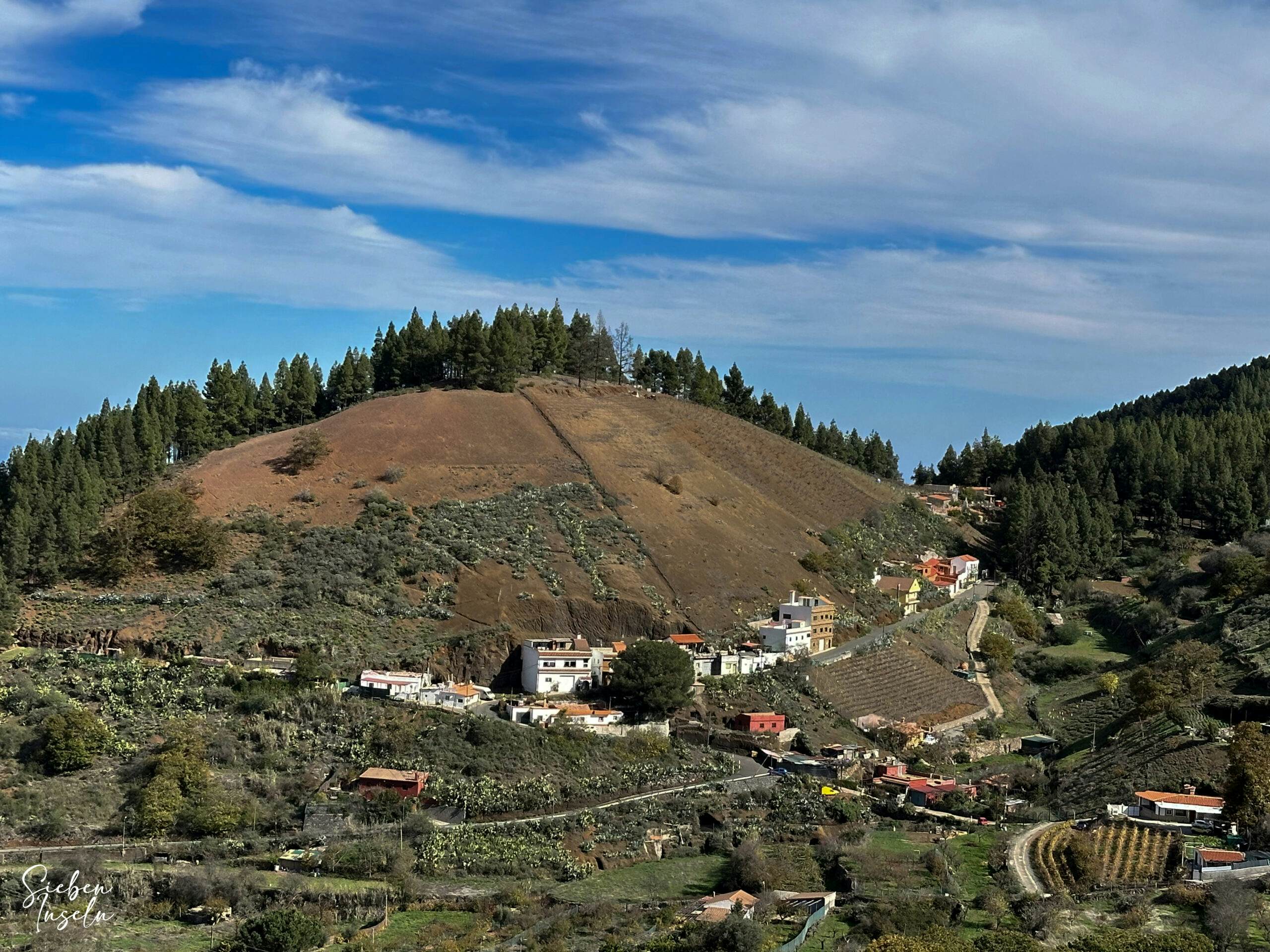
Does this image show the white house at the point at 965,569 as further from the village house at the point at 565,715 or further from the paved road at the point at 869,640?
the village house at the point at 565,715

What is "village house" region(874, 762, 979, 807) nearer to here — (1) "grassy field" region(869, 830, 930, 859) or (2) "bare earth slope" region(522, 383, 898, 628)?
(1) "grassy field" region(869, 830, 930, 859)

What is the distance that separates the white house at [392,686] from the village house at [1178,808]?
984 inches

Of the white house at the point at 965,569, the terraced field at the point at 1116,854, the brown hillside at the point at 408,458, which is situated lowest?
the terraced field at the point at 1116,854

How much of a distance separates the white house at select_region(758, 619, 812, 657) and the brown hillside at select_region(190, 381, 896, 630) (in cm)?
236

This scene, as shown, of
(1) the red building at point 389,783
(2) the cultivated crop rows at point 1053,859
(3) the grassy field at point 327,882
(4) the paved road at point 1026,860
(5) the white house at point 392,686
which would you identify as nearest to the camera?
(3) the grassy field at point 327,882

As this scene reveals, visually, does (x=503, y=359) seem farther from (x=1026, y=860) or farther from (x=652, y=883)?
(x=1026, y=860)

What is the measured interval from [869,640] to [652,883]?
92.8 ft

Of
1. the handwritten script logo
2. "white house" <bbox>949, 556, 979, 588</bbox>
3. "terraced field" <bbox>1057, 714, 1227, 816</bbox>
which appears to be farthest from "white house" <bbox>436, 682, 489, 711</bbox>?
"white house" <bbox>949, 556, 979, 588</bbox>

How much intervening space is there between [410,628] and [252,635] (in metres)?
6.41

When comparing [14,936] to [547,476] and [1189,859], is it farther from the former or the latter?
[547,476]

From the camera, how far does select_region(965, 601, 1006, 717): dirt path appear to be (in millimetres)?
57250

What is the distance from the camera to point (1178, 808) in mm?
37500

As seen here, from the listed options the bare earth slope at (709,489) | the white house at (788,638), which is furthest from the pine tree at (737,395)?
the white house at (788,638)

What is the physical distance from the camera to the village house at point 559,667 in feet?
161
